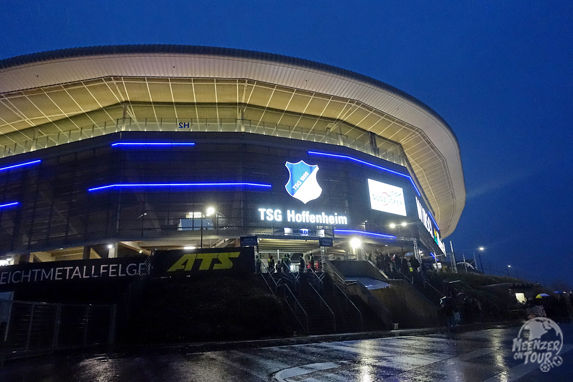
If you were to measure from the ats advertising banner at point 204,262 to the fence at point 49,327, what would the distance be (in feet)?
14.8

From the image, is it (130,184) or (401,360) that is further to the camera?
(130,184)

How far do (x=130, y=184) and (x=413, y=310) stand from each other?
24015 millimetres

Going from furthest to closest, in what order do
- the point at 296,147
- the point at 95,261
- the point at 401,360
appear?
the point at 296,147 → the point at 95,261 → the point at 401,360

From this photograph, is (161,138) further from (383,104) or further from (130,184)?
(383,104)

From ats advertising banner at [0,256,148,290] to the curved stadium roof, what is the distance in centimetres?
1689

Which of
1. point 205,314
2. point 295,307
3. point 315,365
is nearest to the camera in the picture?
point 315,365

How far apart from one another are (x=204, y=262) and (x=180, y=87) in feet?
61.1

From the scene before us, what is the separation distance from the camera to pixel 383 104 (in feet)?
119

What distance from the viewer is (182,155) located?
107ft

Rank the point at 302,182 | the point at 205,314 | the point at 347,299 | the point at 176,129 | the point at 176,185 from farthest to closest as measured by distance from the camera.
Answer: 1. the point at 302,182
2. the point at 176,129
3. the point at 176,185
4. the point at 347,299
5. the point at 205,314

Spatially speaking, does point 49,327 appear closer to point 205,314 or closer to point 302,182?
point 205,314

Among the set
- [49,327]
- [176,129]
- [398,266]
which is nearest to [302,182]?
[398,266]

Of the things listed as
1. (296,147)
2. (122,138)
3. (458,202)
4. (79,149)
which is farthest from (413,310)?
(458,202)

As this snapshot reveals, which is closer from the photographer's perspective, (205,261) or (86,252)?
(205,261)
